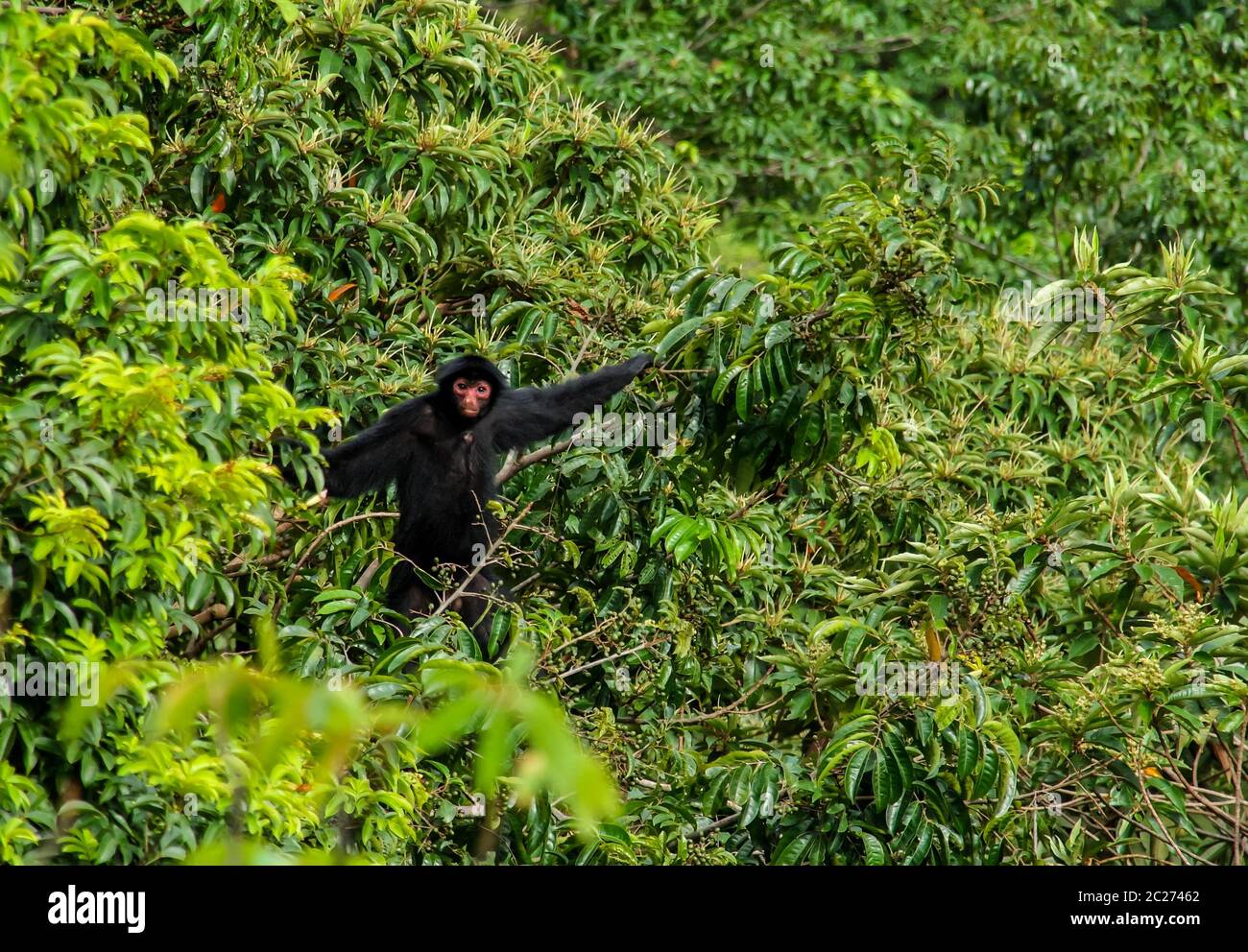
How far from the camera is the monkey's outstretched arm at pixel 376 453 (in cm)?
752

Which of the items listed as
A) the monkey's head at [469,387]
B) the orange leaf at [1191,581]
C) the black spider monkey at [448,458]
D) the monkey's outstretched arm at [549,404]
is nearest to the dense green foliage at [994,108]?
the monkey's outstretched arm at [549,404]

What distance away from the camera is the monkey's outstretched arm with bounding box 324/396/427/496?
24.7ft

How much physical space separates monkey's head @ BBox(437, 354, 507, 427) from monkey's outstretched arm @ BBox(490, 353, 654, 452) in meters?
0.18

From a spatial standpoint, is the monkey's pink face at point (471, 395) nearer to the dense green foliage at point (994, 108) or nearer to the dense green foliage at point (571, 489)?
the dense green foliage at point (571, 489)

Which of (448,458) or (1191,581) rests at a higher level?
(448,458)

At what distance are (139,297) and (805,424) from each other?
9.61 feet

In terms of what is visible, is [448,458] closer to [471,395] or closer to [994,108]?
[471,395]

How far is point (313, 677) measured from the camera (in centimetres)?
543

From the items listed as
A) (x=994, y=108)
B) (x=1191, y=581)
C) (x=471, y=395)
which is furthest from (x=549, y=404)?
(x=994, y=108)

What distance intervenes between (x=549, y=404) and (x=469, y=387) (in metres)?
0.53

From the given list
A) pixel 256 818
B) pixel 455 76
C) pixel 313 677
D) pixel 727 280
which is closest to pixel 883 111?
pixel 455 76

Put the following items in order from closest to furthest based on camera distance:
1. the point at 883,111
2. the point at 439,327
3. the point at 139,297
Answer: the point at 139,297 < the point at 439,327 < the point at 883,111

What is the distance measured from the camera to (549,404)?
7773mm

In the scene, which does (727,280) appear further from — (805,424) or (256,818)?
(256,818)
